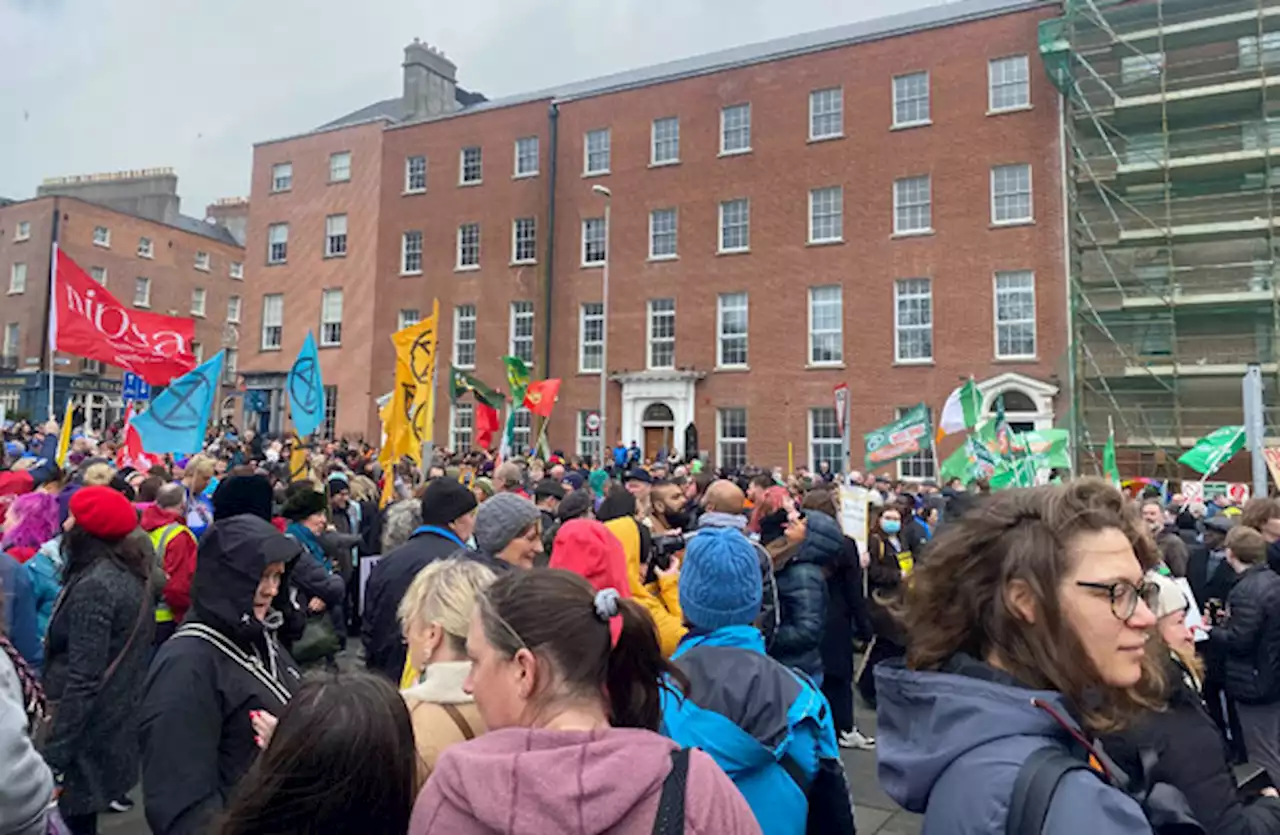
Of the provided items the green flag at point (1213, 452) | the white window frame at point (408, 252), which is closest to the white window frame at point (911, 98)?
the green flag at point (1213, 452)

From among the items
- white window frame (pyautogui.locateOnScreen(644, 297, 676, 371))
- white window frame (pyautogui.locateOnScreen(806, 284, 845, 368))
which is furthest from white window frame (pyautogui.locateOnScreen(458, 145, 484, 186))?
white window frame (pyautogui.locateOnScreen(806, 284, 845, 368))

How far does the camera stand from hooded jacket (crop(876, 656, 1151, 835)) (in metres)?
1.38

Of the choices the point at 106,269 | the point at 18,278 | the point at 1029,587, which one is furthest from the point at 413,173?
the point at 1029,587

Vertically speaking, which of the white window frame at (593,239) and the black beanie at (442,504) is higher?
the white window frame at (593,239)

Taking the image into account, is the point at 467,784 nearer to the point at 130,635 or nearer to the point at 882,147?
the point at 130,635

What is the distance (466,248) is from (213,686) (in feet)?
107

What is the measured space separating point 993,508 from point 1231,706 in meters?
5.26

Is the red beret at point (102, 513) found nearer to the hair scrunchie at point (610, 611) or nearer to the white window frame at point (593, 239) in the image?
the hair scrunchie at point (610, 611)

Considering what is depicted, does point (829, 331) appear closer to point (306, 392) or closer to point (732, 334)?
point (732, 334)

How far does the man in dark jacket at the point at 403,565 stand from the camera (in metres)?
4.18

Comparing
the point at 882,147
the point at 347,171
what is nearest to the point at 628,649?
the point at 882,147

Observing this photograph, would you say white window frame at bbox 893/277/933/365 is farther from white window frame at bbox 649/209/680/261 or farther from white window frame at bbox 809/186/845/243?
white window frame at bbox 649/209/680/261

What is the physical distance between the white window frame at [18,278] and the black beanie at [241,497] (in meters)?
52.7

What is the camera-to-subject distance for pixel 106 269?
46.6 m
